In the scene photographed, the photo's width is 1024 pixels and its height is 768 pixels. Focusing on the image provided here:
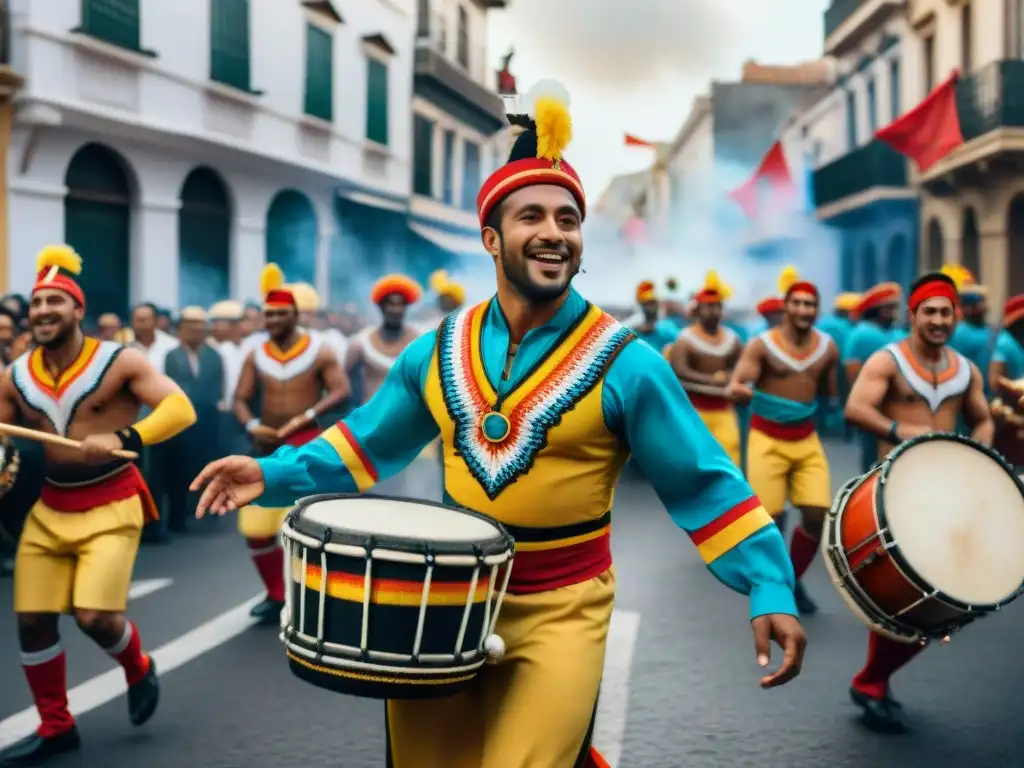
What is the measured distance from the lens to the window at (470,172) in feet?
112

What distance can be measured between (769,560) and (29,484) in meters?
7.05

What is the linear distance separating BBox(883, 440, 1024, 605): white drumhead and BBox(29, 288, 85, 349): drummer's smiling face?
3281mm

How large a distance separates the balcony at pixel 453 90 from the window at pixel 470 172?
56 cm

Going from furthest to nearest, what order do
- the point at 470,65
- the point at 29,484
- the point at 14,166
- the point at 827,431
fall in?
the point at 470,65 < the point at 827,431 < the point at 14,166 < the point at 29,484

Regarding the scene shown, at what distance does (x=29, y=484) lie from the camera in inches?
358

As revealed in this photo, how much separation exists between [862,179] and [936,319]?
2509cm

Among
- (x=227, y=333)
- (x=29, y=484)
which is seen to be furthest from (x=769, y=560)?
(x=227, y=333)

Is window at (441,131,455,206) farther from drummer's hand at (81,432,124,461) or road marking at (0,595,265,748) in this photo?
drummer's hand at (81,432,124,461)

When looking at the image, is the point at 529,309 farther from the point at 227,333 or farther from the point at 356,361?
the point at 227,333

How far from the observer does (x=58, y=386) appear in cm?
553

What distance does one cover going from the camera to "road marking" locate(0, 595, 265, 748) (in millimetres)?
5605

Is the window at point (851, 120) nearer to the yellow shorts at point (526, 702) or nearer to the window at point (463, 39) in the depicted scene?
the window at point (463, 39)

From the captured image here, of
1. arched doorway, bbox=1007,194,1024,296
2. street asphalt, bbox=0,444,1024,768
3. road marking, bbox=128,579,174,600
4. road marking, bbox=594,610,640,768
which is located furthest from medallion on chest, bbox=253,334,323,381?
arched doorway, bbox=1007,194,1024,296

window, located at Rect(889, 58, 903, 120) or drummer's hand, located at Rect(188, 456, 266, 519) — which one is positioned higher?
window, located at Rect(889, 58, 903, 120)
